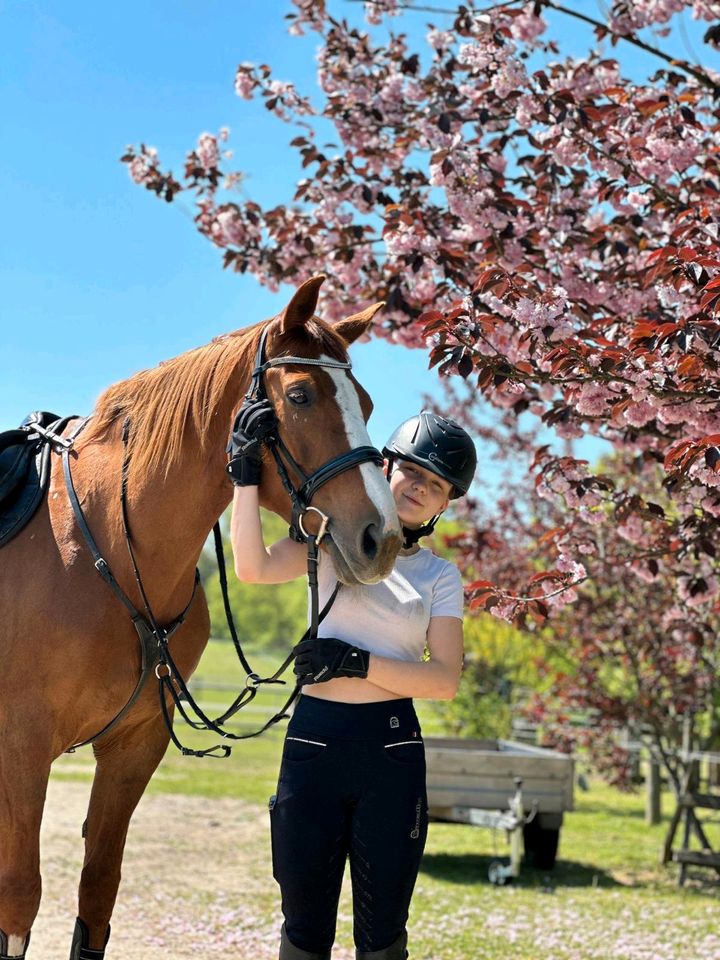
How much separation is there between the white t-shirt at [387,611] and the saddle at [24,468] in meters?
0.90

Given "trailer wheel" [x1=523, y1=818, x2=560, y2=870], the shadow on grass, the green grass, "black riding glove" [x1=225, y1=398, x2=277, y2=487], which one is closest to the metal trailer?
"trailer wheel" [x1=523, y1=818, x2=560, y2=870]

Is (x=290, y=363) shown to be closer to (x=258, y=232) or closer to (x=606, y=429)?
(x=606, y=429)

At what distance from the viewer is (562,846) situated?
9.66 meters

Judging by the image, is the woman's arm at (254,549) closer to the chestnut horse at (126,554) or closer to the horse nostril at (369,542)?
the chestnut horse at (126,554)

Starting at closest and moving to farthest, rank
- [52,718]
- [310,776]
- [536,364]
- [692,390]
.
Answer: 1. [310,776]
2. [52,718]
3. [692,390]
4. [536,364]

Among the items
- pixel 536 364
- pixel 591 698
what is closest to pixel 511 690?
pixel 591 698

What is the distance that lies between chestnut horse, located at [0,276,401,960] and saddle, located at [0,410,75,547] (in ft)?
0.12

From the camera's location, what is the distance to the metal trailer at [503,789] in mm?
7938

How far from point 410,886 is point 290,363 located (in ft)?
4.41

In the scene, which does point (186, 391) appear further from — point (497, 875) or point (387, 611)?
point (497, 875)

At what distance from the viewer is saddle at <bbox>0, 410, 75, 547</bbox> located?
Result: 9.43 feet

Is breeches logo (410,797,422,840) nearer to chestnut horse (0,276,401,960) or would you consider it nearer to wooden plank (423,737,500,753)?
chestnut horse (0,276,401,960)

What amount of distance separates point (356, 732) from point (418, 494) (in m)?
0.64

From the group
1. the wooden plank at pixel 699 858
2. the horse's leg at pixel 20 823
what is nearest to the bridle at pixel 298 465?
the horse's leg at pixel 20 823
